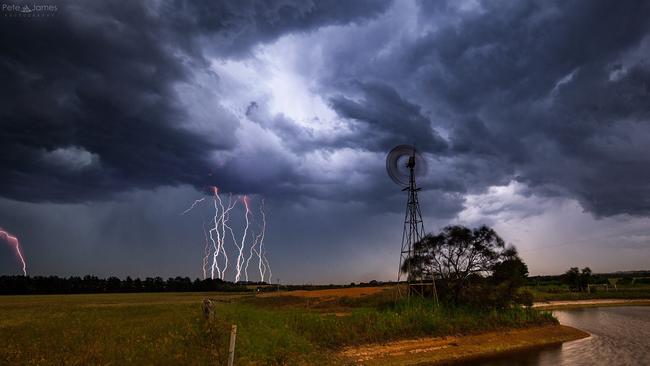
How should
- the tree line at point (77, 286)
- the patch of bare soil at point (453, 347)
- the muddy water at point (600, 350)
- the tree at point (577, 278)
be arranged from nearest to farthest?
the patch of bare soil at point (453, 347), the muddy water at point (600, 350), the tree at point (577, 278), the tree line at point (77, 286)

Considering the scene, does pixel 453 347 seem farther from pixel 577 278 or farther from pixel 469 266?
pixel 577 278

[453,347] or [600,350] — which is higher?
[453,347]

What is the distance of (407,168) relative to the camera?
137ft

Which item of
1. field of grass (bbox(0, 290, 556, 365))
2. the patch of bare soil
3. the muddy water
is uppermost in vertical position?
field of grass (bbox(0, 290, 556, 365))

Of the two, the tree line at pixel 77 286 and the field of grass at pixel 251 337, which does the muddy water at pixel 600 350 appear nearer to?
the field of grass at pixel 251 337

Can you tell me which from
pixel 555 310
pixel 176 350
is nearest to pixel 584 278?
pixel 555 310

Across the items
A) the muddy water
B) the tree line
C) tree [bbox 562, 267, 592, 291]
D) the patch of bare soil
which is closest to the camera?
the patch of bare soil

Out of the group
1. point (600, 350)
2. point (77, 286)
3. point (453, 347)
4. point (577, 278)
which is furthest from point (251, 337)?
point (77, 286)

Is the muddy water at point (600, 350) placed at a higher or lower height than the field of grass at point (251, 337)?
lower

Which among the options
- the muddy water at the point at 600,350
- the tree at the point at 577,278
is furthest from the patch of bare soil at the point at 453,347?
the tree at the point at 577,278

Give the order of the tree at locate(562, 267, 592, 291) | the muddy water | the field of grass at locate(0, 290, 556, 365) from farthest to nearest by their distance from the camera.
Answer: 1. the tree at locate(562, 267, 592, 291)
2. the muddy water
3. the field of grass at locate(0, 290, 556, 365)

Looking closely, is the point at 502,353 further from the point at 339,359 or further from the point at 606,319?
the point at 606,319

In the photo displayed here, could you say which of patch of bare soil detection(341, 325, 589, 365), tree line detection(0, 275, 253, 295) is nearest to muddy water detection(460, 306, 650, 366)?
patch of bare soil detection(341, 325, 589, 365)

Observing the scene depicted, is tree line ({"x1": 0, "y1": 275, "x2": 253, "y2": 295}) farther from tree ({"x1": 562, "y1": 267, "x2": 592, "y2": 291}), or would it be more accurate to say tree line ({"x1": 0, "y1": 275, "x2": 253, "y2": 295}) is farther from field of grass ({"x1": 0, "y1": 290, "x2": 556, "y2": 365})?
field of grass ({"x1": 0, "y1": 290, "x2": 556, "y2": 365})
